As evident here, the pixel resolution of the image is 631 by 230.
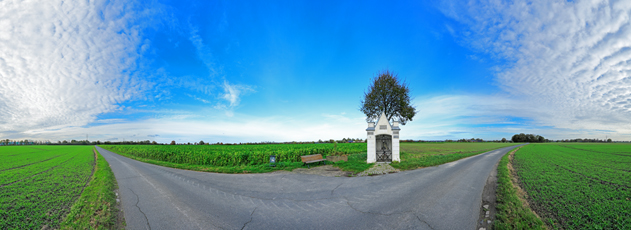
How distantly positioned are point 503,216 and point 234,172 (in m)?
12.4

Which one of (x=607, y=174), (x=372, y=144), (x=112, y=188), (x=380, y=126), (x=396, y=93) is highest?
(x=396, y=93)

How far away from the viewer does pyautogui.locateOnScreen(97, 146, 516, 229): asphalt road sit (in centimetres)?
490

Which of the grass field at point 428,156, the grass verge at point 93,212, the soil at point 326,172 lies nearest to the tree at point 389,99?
the grass field at point 428,156

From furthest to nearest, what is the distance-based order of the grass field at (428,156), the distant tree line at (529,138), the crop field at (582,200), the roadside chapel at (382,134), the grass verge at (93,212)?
the distant tree line at (529,138) < the roadside chapel at (382,134) < the grass field at (428,156) < the grass verge at (93,212) < the crop field at (582,200)

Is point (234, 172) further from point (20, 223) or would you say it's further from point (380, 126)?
point (380, 126)

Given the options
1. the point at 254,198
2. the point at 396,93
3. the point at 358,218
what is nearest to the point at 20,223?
the point at 254,198

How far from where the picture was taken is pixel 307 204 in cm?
626

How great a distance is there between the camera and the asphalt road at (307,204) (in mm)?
4902

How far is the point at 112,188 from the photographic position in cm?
888

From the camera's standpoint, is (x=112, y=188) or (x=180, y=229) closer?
(x=180, y=229)

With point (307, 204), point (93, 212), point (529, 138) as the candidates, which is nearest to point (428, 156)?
point (307, 204)

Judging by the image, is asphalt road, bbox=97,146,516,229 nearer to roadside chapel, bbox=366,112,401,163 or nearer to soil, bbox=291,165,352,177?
soil, bbox=291,165,352,177

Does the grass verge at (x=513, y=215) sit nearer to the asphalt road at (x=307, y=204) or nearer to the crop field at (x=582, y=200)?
the crop field at (x=582, y=200)

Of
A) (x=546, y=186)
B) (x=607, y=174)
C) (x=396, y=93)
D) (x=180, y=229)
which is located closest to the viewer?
(x=180, y=229)
